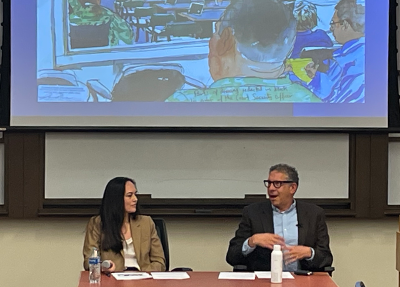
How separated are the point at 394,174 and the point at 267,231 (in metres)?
1.40

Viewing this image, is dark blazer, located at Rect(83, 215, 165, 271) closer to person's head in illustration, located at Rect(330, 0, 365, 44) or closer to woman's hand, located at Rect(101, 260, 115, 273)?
woman's hand, located at Rect(101, 260, 115, 273)

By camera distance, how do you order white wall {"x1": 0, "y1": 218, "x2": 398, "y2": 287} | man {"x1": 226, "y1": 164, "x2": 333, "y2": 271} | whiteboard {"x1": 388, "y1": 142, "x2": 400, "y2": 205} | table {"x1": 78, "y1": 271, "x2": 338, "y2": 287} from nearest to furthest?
table {"x1": 78, "y1": 271, "x2": 338, "y2": 287} < man {"x1": 226, "y1": 164, "x2": 333, "y2": 271} < white wall {"x1": 0, "y1": 218, "x2": 398, "y2": 287} < whiteboard {"x1": 388, "y1": 142, "x2": 400, "y2": 205}

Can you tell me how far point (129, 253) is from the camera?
3.95 meters

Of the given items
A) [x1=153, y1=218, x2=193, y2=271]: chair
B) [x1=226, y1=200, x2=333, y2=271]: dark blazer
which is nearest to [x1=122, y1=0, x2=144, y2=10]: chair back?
[x1=153, y1=218, x2=193, y2=271]: chair

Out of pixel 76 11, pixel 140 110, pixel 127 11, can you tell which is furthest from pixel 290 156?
pixel 76 11

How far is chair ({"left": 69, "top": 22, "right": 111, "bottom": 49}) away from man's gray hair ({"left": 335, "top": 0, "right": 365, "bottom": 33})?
176cm

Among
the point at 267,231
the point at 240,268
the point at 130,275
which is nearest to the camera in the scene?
the point at 130,275

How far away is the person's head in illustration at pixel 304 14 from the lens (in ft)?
15.6

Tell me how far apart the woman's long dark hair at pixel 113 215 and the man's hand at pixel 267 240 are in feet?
2.65

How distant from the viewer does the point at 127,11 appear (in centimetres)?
470

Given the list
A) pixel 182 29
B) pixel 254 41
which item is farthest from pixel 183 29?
pixel 254 41

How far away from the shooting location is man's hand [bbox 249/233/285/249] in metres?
3.68

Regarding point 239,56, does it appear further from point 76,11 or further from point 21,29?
point 21,29

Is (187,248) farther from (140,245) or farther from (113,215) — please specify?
(113,215)
